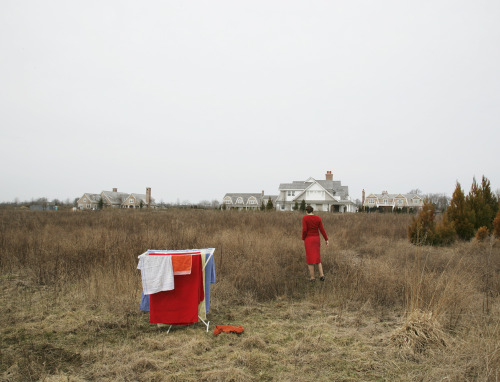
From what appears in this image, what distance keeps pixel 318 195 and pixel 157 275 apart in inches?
1755

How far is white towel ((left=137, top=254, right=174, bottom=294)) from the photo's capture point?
414 centimetres

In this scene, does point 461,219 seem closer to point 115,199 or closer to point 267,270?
point 267,270

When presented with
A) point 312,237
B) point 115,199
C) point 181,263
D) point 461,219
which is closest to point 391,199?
point 115,199

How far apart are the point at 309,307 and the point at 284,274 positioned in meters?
1.80

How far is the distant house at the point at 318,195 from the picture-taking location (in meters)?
47.0

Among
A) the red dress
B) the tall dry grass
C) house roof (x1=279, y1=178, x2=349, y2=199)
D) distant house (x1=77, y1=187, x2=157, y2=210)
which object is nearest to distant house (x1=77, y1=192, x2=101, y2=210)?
distant house (x1=77, y1=187, x2=157, y2=210)

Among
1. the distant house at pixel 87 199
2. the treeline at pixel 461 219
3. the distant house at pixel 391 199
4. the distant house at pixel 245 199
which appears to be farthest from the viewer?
the distant house at pixel 87 199

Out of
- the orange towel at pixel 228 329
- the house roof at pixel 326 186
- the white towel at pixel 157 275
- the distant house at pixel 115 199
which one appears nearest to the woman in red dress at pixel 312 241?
the orange towel at pixel 228 329

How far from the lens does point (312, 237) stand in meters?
7.40

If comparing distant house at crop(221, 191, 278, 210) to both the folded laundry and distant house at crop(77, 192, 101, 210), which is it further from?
the folded laundry

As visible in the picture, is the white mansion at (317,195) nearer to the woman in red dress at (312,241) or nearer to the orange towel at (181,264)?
the woman in red dress at (312,241)

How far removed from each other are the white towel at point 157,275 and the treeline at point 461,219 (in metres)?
9.55

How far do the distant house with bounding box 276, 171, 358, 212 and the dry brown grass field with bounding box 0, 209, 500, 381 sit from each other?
38.9 meters

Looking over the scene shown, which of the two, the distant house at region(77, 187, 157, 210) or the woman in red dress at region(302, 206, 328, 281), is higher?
the distant house at region(77, 187, 157, 210)
